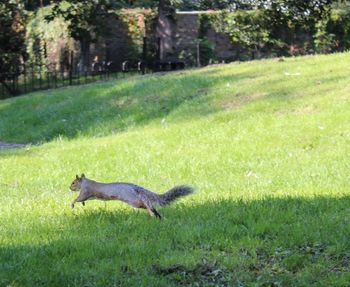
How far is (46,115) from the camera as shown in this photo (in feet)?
55.6

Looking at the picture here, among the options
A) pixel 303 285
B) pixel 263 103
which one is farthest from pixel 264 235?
pixel 263 103

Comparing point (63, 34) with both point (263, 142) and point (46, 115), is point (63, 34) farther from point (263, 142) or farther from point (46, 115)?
point (263, 142)

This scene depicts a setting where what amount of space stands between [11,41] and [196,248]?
2475cm

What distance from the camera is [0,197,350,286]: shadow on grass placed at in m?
4.66

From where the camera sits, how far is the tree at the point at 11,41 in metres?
26.8

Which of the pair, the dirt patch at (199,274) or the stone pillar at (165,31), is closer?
the dirt patch at (199,274)

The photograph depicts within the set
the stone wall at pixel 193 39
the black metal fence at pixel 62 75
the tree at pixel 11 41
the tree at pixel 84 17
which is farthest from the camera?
the stone wall at pixel 193 39

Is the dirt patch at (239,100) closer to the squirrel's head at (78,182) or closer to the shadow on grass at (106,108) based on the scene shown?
the shadow on grass at (106,108)

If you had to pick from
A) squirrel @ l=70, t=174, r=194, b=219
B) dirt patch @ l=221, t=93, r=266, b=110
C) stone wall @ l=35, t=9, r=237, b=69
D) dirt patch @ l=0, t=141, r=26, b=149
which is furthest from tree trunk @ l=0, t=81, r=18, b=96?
squirrel @ l=70, t=174, r=194, b=219

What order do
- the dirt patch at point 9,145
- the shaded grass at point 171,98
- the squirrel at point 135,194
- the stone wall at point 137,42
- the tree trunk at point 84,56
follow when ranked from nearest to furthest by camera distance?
the squirrel at point 135,194 → the shaded grass at point 171,98 → the dirt patch at point 9,145 → the tree trunk at point 84,56 → the stone wall at point 137,42

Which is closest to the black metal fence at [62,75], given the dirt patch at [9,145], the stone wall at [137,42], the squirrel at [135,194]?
the stone wall at [137,42]

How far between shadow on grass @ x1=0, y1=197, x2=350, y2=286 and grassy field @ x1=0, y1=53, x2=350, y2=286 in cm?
2

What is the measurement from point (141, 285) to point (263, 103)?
8774mm

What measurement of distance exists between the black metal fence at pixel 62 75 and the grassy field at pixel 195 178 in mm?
7232
